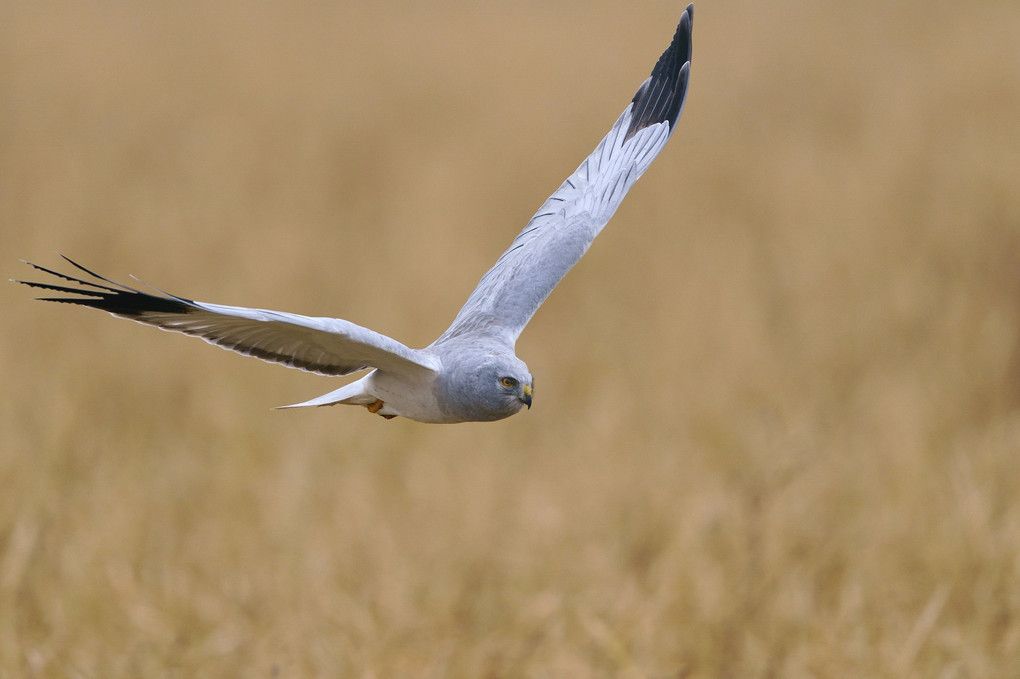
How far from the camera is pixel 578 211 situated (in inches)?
109

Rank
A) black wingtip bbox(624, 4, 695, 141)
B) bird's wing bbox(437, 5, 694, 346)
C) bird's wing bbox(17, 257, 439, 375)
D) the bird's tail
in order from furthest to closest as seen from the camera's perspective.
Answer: black wingtip bbox(624, 4, 695, 141) < bird's wing bbox(437, 5, 694, 346) < the bird's tail < bird's wing bbox(17, 257, 439, 375)

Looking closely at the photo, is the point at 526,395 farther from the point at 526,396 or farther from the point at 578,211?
the point at 578,211

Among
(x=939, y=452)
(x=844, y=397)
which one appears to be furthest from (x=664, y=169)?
(x=939, y=452)

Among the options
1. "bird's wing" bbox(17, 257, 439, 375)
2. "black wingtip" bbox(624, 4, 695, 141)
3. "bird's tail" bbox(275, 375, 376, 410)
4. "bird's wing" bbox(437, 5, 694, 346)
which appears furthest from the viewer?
"black wingtip" bbox(624, 4, 695, 141)

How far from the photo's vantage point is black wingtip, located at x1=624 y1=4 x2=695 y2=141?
278cm

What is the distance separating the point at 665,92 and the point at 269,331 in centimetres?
162

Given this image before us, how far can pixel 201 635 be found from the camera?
209 inches

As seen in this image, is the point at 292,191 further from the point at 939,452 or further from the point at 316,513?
the point at 939,452

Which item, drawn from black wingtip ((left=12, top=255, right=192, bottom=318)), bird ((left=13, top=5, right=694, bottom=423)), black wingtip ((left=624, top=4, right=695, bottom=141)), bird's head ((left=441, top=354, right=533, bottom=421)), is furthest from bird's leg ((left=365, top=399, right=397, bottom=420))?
black wingtip ((left=624, top=4, right=695, bottom=141))

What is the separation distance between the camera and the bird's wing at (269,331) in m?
1.58

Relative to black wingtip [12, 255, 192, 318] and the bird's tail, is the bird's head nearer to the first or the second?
the bird's tail

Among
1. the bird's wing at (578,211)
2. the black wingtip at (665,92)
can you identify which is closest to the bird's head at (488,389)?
the bird's wing at (578,211)

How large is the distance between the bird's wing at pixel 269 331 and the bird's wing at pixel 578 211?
14.5 inches

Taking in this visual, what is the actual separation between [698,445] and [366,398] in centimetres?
556
